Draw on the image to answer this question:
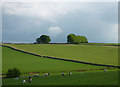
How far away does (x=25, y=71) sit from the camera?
40.1m

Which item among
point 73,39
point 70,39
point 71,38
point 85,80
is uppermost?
point 71,38

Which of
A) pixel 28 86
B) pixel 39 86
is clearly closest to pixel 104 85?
pixel 39 86

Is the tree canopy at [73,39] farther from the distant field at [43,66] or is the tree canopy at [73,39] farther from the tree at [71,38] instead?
the distant field at [43,66]

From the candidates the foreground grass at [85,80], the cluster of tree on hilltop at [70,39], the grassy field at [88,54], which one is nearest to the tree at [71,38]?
the cluster of tree on hilltop at [70,39]

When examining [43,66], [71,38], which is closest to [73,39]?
[71,38]

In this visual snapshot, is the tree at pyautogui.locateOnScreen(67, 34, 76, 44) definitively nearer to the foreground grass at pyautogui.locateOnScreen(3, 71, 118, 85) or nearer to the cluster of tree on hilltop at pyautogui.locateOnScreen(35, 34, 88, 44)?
the cluster of tree on hilltop at pyautogui.locateOnScreen(35, 34, 88, 44)

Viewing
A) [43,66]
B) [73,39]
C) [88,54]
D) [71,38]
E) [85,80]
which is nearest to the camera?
[85,80]

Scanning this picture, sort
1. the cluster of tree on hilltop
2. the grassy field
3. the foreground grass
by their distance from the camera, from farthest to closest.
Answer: the cluster of tree on hilltop → the grassy field → the foreground grass

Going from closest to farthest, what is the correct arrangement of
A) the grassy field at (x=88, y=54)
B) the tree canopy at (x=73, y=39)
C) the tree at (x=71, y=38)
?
1. the grassy field at (x=88, y=54)
2. the tree at (x=71, y=38)
3. the tree canopy at (x=73, y=39)

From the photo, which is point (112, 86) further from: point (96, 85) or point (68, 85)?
point (68, 85)

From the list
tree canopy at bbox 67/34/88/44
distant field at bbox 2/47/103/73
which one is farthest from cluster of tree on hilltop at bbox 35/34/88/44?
distant field at bbox 2/47/103/73

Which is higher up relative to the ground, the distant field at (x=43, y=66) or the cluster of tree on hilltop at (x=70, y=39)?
the cluster of tree on hilltop at (x=70, y=39)

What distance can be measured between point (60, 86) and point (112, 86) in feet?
20.9

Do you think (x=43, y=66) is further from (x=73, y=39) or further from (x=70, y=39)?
(x=70, y=39)
